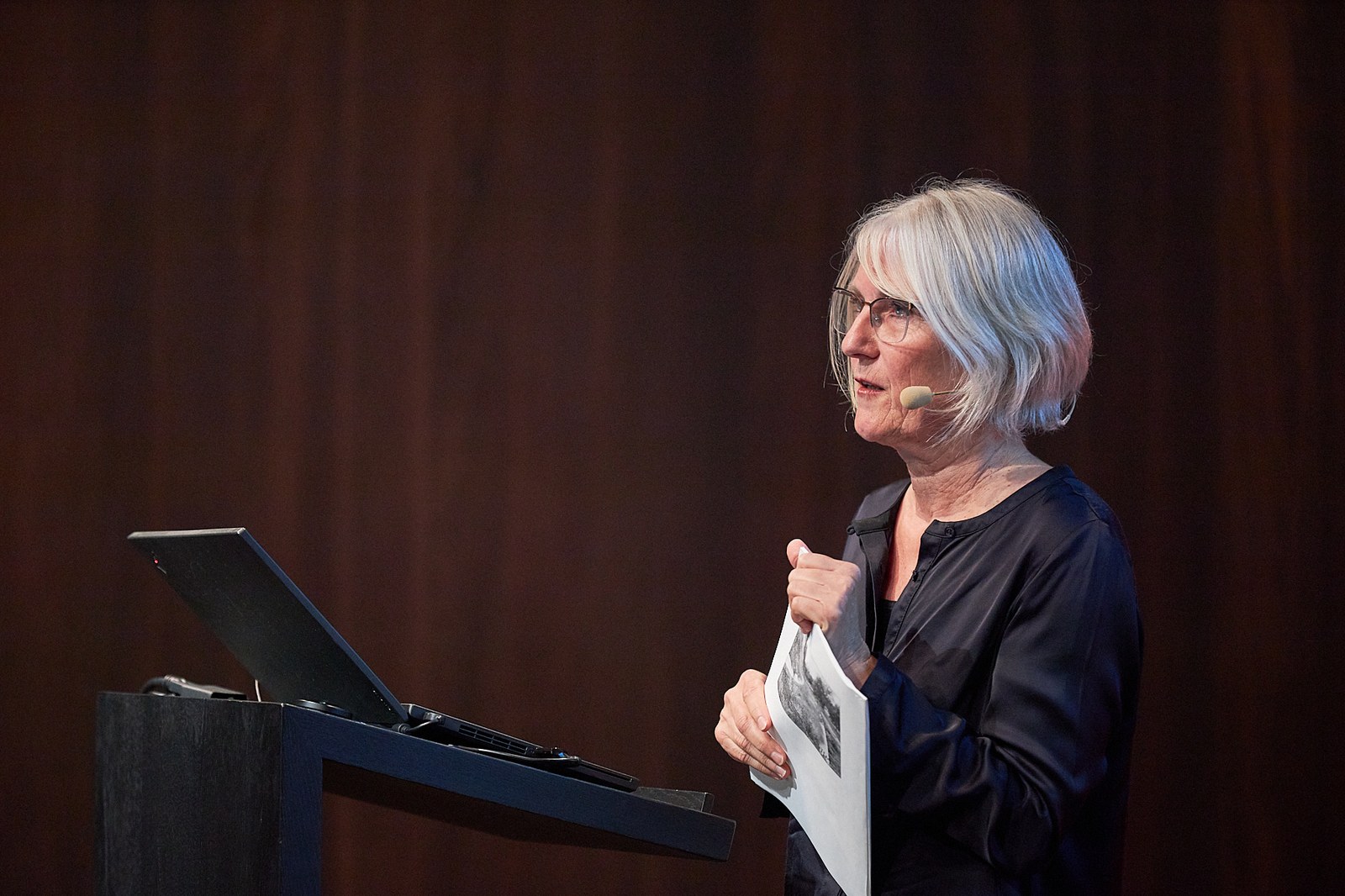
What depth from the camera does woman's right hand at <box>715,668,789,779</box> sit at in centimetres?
122

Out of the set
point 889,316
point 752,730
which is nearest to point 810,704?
point 752,730

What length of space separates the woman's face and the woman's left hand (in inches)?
11.4

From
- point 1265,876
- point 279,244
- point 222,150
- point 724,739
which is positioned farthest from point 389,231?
point 1265,876

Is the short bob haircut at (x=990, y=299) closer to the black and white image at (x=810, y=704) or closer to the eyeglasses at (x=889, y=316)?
the eyeglasses at (x=889, y=316)

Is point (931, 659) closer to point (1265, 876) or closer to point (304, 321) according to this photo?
point (1265, 876)

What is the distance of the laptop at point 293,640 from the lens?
1.05 metres

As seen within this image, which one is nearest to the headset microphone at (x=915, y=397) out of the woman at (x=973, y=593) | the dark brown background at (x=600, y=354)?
the woman at (x=973, y=593)

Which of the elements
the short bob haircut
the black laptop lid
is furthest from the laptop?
the short bob haircut

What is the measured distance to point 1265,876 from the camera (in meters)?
2.29

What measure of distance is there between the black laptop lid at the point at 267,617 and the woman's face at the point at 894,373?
68cm

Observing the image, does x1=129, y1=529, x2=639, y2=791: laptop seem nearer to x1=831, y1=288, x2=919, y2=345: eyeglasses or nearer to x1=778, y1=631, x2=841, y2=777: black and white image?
x1=778, y1=631, x2=841, y2=777: black and white image

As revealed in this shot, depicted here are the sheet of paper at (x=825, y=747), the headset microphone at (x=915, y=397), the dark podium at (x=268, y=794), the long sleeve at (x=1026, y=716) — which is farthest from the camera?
the headset microphone at (x=915, y=397)

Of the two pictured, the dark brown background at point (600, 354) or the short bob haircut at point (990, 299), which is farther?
the dark brown background at point (600, 354)

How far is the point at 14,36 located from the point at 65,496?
1189 millimetres
